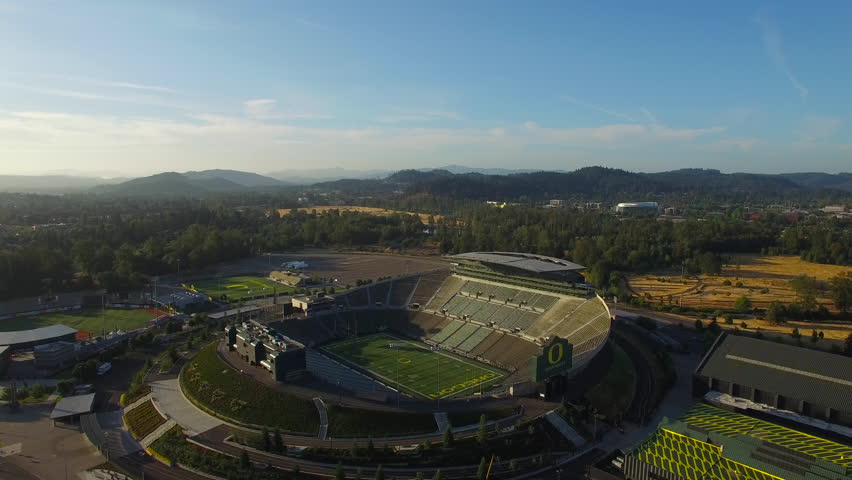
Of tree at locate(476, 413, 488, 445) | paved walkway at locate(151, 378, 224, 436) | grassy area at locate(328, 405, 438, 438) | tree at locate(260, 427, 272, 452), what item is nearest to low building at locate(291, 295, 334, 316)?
paved walkway at locate(151, 378, 224, 436)

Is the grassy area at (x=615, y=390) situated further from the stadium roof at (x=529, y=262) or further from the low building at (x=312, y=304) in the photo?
the low building at (x=312, y=304)

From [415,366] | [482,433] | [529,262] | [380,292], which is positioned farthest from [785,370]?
[380,292]

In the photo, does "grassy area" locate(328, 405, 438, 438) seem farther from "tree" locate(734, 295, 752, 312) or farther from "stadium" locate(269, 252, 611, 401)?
"tree" locate(734, 295, 752, 312)

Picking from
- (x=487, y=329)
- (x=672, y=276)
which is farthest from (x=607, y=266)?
(x=487, y=329)

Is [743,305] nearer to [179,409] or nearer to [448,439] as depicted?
[448,439]

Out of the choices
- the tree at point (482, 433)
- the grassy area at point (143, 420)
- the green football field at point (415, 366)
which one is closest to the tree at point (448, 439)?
the tree at point (482, 433)

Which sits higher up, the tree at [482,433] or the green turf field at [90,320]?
the tree at [482,433]

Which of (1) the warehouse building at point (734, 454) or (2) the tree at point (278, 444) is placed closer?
(1) the warehouse building at point (734, 454)

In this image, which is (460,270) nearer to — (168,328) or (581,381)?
(581,381)
